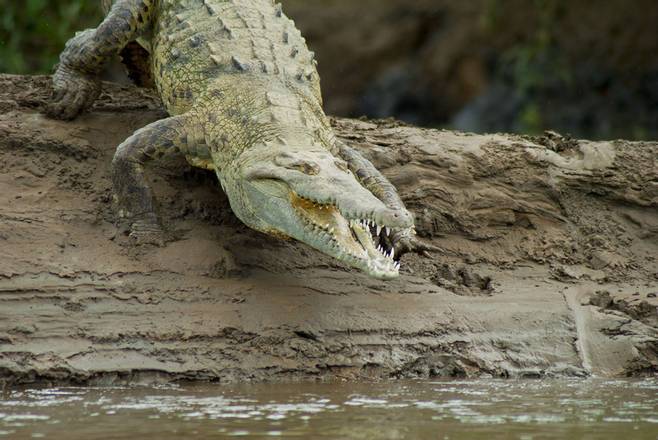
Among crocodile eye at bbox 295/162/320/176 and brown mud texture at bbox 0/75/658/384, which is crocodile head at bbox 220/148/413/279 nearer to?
crocodile eye at bbox 295/162/320/176

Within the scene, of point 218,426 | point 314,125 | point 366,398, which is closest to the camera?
point 218,426

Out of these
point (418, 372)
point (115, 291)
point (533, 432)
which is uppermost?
point (115, 291)

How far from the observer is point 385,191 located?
6430 mm

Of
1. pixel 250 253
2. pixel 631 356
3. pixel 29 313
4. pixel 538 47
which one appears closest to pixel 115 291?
pixel 29 313

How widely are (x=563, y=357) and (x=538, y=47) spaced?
933cm

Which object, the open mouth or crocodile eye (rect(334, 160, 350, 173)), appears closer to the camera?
the open mouth

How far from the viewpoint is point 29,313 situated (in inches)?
217

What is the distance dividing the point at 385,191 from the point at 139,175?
1.32 meters

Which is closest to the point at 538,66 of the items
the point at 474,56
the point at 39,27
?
the point at 474,56

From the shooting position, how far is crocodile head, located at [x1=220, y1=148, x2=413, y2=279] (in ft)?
18.1

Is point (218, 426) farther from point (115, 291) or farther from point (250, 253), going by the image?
point (250, 253)

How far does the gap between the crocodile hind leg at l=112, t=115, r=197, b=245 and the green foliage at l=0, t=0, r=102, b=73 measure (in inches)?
164

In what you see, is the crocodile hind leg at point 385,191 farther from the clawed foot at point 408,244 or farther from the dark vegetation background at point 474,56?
the dark vegetation background at point 474,56

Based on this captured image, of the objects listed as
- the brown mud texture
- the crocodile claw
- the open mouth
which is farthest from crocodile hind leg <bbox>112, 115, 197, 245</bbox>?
the open mouth
